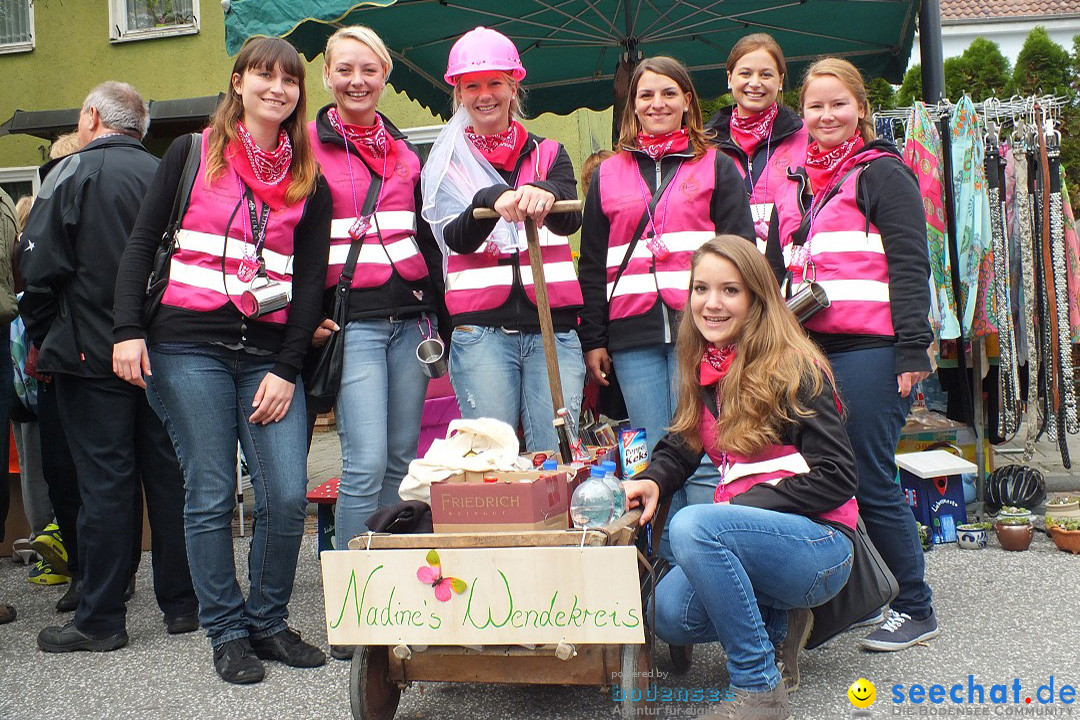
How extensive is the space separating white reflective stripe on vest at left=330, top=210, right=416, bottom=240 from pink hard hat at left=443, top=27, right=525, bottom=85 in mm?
491

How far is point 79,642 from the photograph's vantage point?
3.69 m

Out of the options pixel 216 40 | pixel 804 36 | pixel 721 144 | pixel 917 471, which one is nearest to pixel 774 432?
pixel 721 144

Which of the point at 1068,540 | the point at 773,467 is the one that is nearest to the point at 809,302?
the point at 773,467

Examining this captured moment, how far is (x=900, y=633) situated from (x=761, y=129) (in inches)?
76.0

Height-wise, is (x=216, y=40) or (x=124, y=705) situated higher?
(x=216, y=40)

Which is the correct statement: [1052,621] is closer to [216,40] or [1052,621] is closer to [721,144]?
[721,144]

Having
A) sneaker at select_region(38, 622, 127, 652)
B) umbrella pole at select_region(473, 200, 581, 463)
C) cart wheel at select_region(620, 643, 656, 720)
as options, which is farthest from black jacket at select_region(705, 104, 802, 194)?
sneaker at select_region(38, 622, 127, 652)

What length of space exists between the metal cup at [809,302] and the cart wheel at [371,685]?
167cm

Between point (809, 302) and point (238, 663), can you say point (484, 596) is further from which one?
point (809, 302)

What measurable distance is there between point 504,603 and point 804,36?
15.9ft

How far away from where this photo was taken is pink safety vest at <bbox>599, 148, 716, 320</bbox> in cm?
342

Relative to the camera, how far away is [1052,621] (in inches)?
140

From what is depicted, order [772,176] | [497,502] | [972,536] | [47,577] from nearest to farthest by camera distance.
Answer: [497,502], [772,176], [972,536], [47,577]

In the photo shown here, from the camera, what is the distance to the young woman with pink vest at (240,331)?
3.21m
